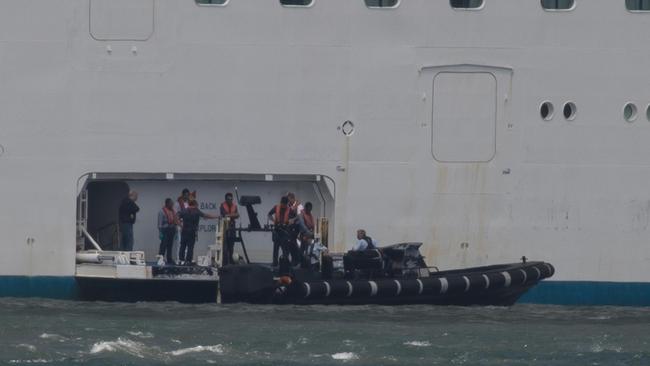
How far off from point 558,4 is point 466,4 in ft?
4.06

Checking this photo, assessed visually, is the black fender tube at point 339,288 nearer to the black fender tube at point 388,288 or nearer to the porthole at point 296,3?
the black fender tube at point 388,288

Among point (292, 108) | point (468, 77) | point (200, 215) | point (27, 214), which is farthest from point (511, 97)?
Result: point (27, 214)

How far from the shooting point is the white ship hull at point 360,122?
20.6 meters

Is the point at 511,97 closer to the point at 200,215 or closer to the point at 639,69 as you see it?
the point at 639,69

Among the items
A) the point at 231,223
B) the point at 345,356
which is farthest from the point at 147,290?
the point at 345,356

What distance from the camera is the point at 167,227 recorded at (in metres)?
20.9

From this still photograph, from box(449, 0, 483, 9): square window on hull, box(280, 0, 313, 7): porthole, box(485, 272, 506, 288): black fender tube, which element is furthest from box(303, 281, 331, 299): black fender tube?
box(449, 0, 483, 9): square window on hull

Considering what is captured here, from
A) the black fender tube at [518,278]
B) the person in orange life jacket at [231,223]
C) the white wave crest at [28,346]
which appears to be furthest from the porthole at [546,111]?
the white wave crest at [28,346]

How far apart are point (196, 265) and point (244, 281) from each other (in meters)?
1.09

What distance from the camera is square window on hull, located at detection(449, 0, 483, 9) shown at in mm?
21172

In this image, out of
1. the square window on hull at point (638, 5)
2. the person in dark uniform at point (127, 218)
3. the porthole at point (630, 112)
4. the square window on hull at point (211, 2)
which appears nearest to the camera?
the square window on hull at point (211, 2)

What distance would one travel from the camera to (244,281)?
19672mm

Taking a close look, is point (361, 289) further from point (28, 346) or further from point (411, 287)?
point (28, 346)

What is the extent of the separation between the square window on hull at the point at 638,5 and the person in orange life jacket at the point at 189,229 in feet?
20.7
